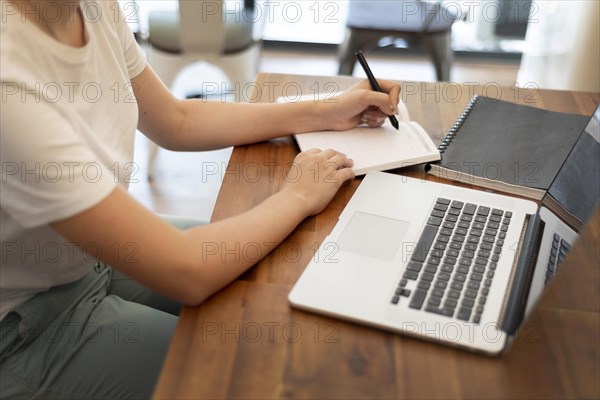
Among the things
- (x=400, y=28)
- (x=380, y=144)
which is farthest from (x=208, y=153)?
(x=380, y=144)

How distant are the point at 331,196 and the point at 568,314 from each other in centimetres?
37

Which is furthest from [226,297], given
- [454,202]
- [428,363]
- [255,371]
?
[454,202]

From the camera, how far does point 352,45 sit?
2.35 metres

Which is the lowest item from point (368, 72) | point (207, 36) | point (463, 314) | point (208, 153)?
point (208, 153)

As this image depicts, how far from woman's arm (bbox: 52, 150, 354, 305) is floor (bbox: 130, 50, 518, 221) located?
2.65ft

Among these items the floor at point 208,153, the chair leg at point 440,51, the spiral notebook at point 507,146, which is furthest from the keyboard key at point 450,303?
the chair leg at point 440,51

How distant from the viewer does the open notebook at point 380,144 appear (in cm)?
112

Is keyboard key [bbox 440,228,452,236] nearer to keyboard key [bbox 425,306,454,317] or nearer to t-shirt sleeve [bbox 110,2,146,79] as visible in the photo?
keyboard key [bbox 425,306,454,317]

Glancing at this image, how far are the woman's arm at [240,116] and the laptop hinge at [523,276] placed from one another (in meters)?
0.36

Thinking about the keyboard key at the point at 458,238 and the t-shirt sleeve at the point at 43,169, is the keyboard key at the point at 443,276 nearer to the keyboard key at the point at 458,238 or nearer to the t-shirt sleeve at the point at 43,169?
the keyboard key at the point at 458,238

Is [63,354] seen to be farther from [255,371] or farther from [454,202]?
[454,202]

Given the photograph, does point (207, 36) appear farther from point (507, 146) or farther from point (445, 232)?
point (445, 232)

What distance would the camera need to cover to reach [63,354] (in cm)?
96

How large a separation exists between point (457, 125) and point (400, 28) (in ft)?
3.77
